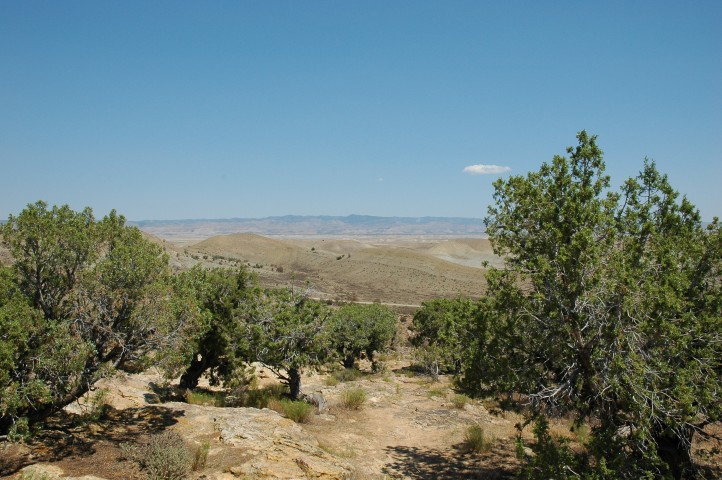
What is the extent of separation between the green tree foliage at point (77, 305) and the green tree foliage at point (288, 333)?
5.31 metres

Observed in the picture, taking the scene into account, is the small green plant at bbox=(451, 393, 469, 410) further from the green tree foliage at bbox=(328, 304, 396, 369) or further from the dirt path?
the green tree foliage at bbox=(328, 304, 396, 369)

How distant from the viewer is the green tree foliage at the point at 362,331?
29.4 meters

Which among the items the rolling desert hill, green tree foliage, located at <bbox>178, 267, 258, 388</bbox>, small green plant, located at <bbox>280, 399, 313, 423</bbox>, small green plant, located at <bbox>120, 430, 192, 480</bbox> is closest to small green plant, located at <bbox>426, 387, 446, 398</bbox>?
small green plant, located at <bbox>280, 399, 313, 423</bbox>

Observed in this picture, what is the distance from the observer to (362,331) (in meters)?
30.0

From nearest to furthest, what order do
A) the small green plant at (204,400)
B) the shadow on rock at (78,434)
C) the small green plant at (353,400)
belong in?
1. the shadow on rock at (78,434)
2. the small green plant at (204,400)
3. the small green plant at (353,400)

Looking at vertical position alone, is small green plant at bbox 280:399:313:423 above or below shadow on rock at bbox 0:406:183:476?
below

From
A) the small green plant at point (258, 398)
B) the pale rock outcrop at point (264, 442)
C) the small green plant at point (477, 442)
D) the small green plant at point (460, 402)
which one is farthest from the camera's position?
the small green plant at point (460, 402)

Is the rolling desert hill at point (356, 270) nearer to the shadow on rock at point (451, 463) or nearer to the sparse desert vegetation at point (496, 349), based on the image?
the shadow on rock at point (451, 463)

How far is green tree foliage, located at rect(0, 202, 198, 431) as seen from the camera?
28.4 ft

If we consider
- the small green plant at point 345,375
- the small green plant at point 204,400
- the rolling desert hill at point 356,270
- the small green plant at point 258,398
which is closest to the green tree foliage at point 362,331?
the small green plant at point 345,375

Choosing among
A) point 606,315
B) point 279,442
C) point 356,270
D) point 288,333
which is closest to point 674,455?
point 606,315

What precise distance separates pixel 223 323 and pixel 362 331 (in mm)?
14791

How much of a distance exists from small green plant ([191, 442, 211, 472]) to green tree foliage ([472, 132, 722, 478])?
6.40 m

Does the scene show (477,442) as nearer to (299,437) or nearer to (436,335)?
(299,437)
